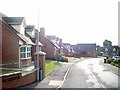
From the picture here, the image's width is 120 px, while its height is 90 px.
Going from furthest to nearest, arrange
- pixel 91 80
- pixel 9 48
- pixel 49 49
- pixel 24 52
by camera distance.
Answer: pixel 49 49, pixel 24 52, pixel 9 48, pixel 91 80

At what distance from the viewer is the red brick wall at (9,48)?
1107 inches

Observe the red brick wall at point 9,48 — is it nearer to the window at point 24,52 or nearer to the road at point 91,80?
the window at point 24,52

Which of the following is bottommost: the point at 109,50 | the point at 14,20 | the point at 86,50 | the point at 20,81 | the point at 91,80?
the point at 91,80

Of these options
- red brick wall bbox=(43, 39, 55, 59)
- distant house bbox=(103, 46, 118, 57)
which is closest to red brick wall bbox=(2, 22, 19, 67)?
red brick wall bbox=(43, 39, 55, 59)

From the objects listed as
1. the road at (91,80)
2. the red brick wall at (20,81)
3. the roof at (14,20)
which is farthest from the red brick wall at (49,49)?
the red brick wall at (20,81)

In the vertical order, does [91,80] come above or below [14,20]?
below

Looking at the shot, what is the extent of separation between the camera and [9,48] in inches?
1119

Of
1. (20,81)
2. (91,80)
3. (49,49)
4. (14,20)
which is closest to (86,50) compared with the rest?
(49,49)

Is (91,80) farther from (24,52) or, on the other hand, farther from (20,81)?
(24,52)

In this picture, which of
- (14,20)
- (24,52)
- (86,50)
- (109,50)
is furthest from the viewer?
(109,50)

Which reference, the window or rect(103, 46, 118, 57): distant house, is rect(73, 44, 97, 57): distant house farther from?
the window

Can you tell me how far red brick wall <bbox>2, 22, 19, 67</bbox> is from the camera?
92.3ft

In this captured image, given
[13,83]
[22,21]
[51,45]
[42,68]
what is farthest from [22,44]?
[51,45]

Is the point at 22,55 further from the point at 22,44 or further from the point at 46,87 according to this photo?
the point at 46,87
